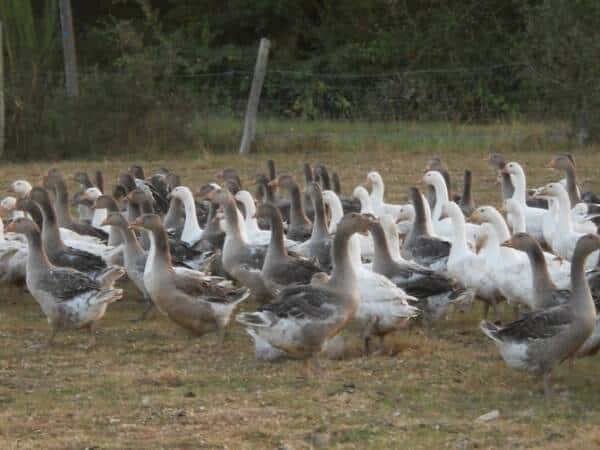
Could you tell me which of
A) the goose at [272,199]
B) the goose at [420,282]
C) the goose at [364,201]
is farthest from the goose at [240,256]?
the goose at [272,199]

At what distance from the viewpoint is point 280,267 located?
9.84 m

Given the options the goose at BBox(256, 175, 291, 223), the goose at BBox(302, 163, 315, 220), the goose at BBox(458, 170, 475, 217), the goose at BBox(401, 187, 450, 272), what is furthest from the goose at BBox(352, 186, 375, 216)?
the goose at BBox(401, 187, 450, 272)

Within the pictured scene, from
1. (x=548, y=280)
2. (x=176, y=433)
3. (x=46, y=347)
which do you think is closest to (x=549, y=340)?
(x=548, y=280)

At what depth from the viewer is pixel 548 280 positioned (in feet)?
27.6

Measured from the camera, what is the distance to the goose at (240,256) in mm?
10492

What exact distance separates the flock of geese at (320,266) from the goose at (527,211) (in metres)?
0.02

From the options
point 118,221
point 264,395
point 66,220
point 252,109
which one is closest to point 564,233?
point 118,221

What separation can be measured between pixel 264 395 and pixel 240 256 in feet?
10.4

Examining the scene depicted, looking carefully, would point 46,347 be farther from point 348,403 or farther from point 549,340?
point 549,340

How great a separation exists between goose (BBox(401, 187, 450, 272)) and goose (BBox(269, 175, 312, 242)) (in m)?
1.19

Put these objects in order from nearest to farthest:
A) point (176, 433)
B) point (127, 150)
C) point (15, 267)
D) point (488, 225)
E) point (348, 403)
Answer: point (176, 433)
point (348, 403)
point (488, 225)
point (15, 267)
point (127, 150)

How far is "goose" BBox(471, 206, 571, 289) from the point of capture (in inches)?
371

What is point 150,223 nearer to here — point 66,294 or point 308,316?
point 66,294

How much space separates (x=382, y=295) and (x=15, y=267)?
3910mm
